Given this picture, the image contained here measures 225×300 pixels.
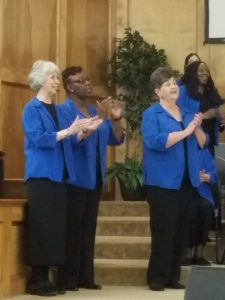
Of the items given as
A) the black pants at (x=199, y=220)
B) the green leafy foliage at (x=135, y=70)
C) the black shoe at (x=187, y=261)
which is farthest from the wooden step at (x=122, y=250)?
the green leafy foliage at (x=135, y=70)

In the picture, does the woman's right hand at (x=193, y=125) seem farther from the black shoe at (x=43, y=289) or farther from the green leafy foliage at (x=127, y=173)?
the green leafy foliage at (x=127, y=173)

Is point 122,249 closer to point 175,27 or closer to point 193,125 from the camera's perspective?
point 193,125

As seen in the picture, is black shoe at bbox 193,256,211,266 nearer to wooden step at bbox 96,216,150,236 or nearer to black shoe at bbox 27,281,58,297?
wooden step at bbox 96,216,150,236

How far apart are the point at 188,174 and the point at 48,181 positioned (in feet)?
2.88

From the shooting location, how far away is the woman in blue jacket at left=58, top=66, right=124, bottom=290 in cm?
447

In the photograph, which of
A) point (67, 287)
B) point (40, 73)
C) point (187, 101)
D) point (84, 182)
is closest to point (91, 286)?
point (67, 287)

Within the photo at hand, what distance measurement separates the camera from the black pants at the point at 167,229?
4.45 meters

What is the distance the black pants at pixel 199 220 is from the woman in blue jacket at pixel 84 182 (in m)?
0.75

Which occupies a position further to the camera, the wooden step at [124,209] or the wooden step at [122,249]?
the wooden step at [124,209]

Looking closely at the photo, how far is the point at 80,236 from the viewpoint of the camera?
451 cm

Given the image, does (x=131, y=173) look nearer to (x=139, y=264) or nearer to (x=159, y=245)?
(x=139, y=264)

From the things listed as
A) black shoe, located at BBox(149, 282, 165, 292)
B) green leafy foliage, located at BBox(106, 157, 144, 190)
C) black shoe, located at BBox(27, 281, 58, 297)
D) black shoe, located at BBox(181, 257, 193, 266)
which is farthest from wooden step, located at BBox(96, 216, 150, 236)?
black shoe, located at BBox(27, 281, 58, 297)

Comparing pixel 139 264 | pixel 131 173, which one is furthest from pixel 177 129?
pixel 131 173

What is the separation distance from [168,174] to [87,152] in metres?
0.52
